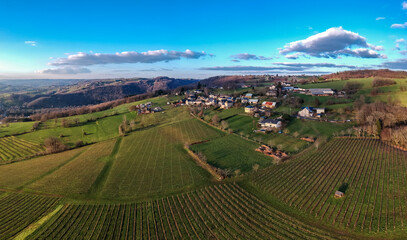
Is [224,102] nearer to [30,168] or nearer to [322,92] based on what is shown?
[322,92]

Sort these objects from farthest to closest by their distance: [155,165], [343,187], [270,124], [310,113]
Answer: [310,113] → [270,124] → [155,165] → [343,187]

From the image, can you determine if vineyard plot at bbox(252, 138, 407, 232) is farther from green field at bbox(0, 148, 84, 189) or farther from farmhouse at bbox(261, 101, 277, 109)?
green field at bbox(0, 148, 84, 189)

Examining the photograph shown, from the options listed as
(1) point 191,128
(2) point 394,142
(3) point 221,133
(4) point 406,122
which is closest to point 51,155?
(1) point 191,128

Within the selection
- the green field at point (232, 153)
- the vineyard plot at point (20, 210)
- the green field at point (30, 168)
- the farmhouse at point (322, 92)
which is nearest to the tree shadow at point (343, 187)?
the green field at point (232, 153)

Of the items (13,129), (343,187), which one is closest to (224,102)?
(343,187)

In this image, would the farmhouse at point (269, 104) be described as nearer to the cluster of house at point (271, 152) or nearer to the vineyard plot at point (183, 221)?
the cluster of house at point (271, 152)
